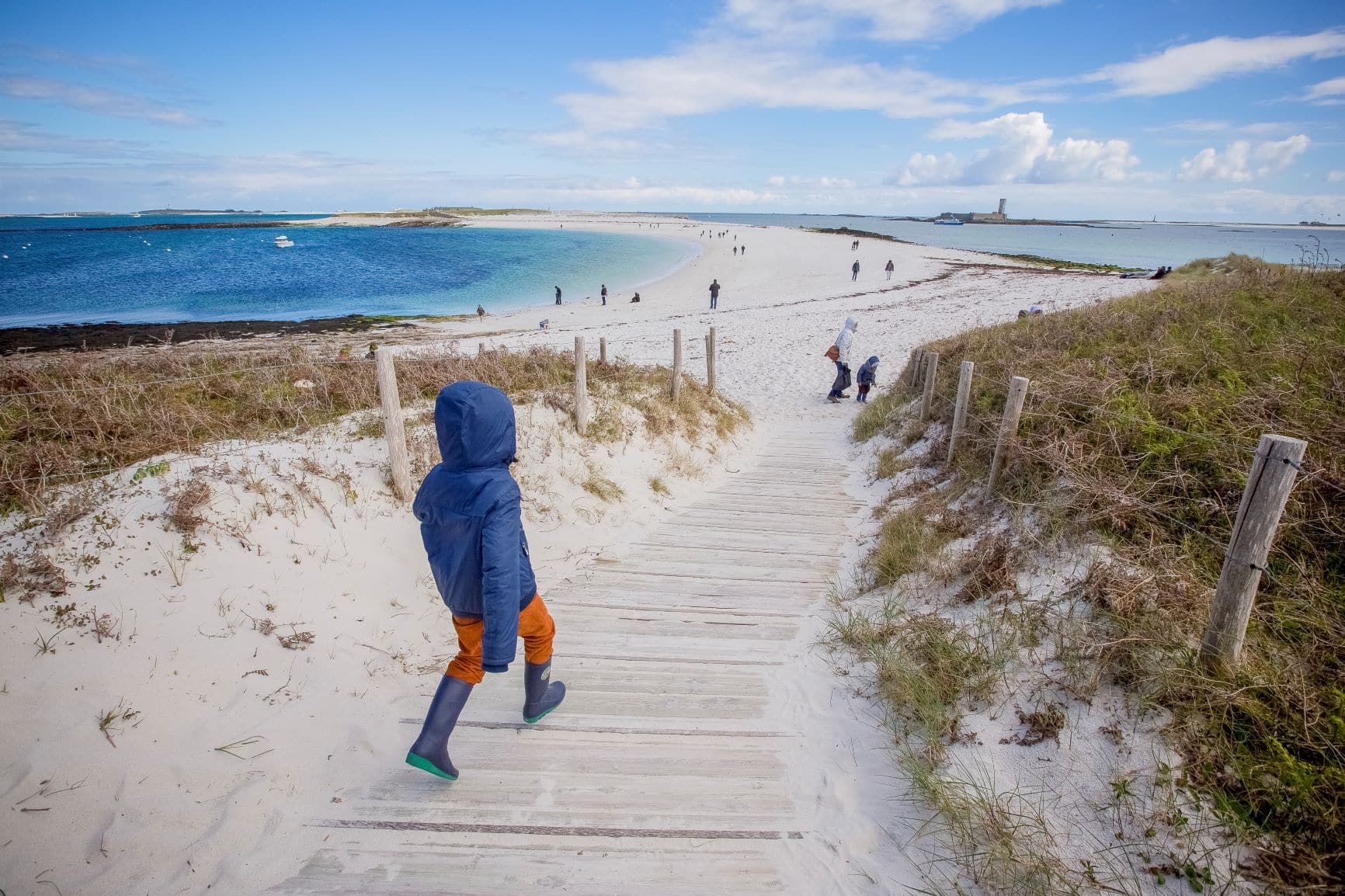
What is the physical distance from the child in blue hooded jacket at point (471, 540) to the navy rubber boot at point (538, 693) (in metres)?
0.45

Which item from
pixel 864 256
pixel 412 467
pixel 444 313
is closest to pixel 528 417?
pixel 412 467

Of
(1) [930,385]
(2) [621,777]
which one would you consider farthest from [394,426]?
(1) [930,385]

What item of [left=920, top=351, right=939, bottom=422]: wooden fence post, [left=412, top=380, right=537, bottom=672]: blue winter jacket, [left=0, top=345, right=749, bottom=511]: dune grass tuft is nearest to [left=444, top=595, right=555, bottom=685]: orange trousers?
[left=412, top=380, right=537, bottom=672]: blue winter jacket

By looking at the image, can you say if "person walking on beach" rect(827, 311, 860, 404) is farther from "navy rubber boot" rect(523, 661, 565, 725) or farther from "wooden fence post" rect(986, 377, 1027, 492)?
"navy rubber boot" rect(523, 661, 565, 725)

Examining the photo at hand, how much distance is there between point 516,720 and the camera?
3840mm

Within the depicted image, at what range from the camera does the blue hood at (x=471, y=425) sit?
9.70 feet

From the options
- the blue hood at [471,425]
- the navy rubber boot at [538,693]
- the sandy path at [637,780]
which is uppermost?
the blue hood at [471,425]

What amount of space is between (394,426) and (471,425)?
10.6ft

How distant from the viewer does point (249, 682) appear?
3.95 metres

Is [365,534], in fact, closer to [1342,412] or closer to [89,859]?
[89,859]

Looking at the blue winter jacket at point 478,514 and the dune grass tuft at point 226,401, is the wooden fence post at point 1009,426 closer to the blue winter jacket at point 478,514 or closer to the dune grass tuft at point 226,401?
the dune grass tuft at point 226,401

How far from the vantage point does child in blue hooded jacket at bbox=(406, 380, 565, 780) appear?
3004 millimetres

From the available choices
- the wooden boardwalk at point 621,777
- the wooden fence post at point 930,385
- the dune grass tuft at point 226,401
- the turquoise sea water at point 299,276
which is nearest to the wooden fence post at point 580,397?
the dune grass tuft at point 226,401

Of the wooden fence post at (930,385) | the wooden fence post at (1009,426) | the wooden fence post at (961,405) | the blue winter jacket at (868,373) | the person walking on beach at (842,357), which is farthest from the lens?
the blue winter jacket at (868,373)
